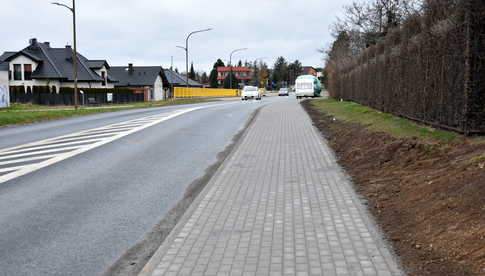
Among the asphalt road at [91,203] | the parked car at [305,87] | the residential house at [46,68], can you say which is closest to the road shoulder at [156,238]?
the asphalt road at [91,203]

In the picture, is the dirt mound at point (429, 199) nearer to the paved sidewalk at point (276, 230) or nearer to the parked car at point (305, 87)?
the paved sidewalk at point (276, 230)

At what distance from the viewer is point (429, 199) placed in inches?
246

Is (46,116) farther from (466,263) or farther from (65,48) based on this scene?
(65,48)

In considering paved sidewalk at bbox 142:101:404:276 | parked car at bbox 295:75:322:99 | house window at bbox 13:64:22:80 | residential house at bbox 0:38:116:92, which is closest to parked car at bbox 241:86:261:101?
parked car at bbox 295:75:322:99

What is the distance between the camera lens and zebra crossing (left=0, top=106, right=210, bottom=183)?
10109mm

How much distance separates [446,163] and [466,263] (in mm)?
3588

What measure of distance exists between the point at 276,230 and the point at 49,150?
9035mm

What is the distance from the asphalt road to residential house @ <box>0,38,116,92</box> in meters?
46.2

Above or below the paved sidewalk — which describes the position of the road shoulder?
below

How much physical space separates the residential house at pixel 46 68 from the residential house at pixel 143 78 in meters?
16.5

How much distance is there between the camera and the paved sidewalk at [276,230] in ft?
14.9

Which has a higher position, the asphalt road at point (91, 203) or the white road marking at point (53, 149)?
the white road marking at point (53, 149)

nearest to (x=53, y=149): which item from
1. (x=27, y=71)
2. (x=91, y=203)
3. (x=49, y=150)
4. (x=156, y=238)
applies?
(x=49, y=150)

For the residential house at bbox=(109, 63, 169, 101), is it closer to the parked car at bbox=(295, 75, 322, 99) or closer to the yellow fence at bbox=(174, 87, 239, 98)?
the yellow fence at bbox=(174, 87, 239, 98)
